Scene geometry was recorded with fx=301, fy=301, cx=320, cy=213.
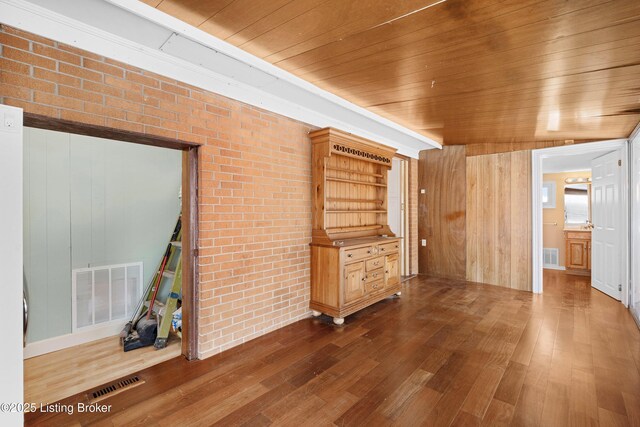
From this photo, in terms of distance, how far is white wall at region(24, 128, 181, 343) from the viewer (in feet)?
9.27

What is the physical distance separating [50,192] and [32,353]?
1487mm

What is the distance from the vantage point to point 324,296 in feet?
11.6

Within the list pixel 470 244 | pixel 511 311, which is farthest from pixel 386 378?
pixel 470 244

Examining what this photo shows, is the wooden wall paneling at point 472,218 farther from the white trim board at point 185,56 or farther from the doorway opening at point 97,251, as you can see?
the doorway opening at point 97,251

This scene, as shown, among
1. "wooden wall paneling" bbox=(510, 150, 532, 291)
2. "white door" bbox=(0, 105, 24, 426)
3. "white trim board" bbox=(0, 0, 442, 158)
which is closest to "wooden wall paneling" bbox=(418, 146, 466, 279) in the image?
"wooden wall paneling" bbox=(510, 150, 532, 291)

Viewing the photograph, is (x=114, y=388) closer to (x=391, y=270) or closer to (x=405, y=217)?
(x=391, y=270)

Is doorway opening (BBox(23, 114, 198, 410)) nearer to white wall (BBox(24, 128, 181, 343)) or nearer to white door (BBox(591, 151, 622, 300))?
white wall (BBox(24, 128, 181, 343))

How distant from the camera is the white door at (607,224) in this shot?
4344 millimetres

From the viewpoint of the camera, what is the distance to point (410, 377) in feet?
7.70

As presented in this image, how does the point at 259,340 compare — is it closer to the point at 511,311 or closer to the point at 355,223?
the point at 355,223

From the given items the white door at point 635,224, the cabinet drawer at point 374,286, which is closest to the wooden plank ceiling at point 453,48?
the white door at point 635,224

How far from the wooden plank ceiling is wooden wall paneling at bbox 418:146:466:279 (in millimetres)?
2069

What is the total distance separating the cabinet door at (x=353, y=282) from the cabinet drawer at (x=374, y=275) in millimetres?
139

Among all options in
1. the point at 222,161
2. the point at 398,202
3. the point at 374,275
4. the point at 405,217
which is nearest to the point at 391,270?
the point at 374,275
